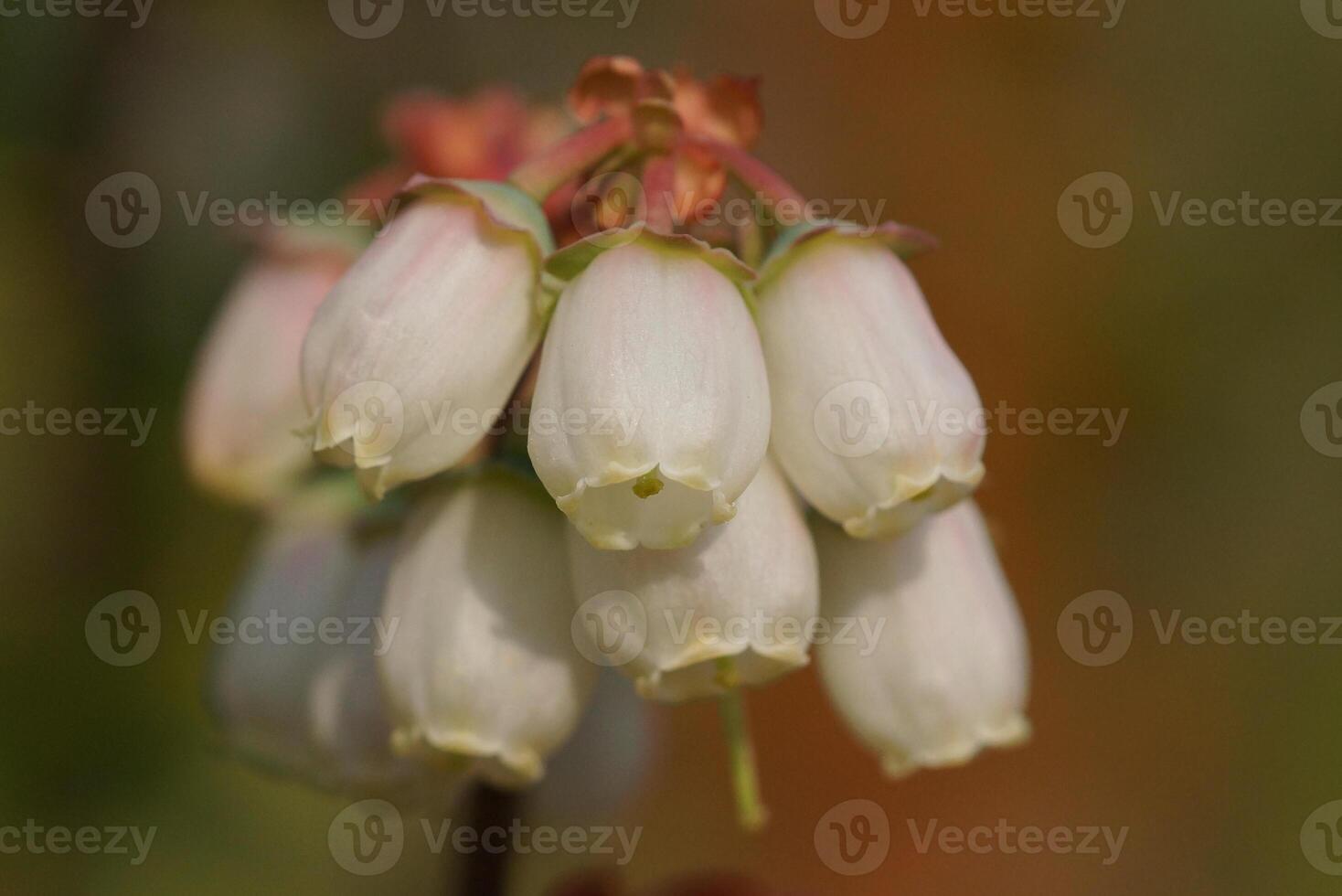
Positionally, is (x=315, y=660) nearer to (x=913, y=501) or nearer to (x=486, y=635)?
(x=486, y=635)

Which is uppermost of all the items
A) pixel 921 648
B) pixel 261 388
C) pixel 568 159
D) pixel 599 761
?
pixel 568 159

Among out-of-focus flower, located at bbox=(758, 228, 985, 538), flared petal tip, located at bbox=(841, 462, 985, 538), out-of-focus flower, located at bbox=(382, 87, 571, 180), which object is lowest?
flared petal tip, located at bbox=(841, 462, 985, 538)

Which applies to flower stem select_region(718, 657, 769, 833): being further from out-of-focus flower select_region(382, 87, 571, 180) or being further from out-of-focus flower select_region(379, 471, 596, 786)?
out-of-focus flower select_region(382, 87, 571, 180)

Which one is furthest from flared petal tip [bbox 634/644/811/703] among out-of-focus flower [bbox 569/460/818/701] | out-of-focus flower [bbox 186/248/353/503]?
out-of-focus flower [bbox 186/248/353/503]

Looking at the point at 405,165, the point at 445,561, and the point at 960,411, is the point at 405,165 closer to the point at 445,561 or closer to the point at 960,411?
the point at 445,561

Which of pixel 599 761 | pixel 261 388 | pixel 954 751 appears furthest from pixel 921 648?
pixel 261 388

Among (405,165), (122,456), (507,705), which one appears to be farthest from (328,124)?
(507,705)

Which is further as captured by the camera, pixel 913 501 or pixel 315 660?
pixel 315 660
